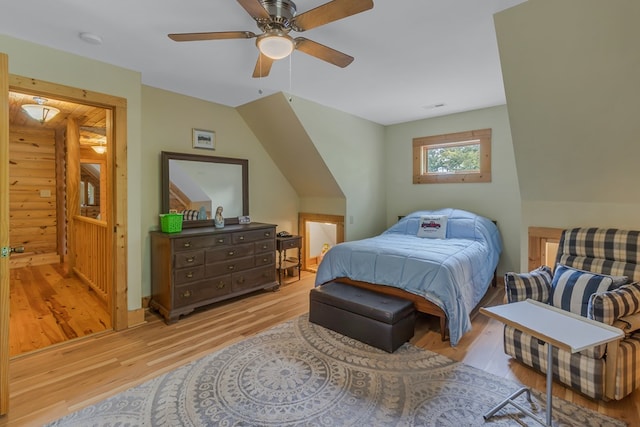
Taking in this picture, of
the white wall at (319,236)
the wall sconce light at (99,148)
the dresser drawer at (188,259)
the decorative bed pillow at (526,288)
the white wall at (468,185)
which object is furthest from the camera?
the white wall at (319,236)

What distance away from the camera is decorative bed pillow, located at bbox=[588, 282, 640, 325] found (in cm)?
196

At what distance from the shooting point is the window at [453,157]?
4473 millimetres

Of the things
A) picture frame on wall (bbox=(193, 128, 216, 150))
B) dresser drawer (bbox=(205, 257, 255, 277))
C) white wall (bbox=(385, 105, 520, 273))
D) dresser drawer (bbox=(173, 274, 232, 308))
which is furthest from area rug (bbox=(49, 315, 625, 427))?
white wall (bbox=(385, 105, 520, 273))

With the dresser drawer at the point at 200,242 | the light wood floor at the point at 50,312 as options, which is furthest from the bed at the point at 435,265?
the light wood floor at the point at 50,312

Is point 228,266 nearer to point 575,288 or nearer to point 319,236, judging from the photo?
point 319,236

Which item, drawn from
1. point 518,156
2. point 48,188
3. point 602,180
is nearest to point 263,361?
point 518,156

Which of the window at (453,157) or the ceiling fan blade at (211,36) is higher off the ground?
the ceiling fan blade at (211,36)

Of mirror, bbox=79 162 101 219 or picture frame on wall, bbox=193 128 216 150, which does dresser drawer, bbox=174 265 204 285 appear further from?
mirror, bbox=79 162 101 219

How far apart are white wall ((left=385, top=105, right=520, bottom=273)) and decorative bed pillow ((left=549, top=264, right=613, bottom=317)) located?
1.96 m

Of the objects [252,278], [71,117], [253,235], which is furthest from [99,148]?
[252,278]

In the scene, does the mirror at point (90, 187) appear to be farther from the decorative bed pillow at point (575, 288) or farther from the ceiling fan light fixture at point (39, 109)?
the decorative bed pillow at point (575, 288)

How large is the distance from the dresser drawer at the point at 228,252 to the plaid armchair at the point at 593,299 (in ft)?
9.15

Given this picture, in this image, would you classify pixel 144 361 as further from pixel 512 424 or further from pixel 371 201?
pixel 371 201

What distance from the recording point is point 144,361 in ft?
8.16
